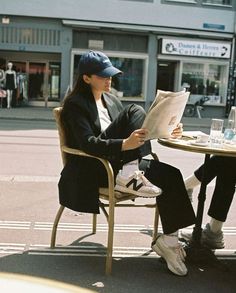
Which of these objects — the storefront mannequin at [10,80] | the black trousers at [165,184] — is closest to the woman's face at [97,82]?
the black trousers at [165,184]

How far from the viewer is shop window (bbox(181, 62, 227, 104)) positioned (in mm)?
23984

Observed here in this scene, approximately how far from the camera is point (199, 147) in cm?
359

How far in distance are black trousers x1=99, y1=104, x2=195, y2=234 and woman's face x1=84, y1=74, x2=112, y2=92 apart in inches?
12.6

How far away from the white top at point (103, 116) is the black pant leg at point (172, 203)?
1.76 ft

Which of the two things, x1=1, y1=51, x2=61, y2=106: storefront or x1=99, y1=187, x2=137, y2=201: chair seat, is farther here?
x1=1, y1=51, x2=61, y2=106: storefront

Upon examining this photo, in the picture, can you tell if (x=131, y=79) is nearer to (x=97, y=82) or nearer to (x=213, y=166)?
(x=213, y=166)

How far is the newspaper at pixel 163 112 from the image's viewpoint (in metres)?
3.46

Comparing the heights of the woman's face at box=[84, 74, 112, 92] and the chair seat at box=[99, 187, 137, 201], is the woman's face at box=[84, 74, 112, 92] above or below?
above

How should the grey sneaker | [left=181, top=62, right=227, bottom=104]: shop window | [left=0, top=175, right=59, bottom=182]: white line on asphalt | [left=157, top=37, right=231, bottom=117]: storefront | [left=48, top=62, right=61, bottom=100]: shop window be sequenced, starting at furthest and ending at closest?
[left=181, top=62, right=227, bottom=104]: shop window < [left=48, top=62, right=61, bottom=100]: shop window < [left=157, top=37, right=231, bottom=117]: storefront < [left=0, top=175, right=59, bottom=182]: white line on asphalt < the grey sneaker

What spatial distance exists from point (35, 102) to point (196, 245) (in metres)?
20.6

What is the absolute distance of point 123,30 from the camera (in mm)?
22750

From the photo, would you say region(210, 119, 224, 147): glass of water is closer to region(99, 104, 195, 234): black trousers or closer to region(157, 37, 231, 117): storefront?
region(99, 104, 195, 234): black trousers


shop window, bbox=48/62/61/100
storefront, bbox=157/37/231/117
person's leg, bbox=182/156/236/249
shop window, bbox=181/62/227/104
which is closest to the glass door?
shop window, bbox=48/62/61/100

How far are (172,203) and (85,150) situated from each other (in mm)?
754
